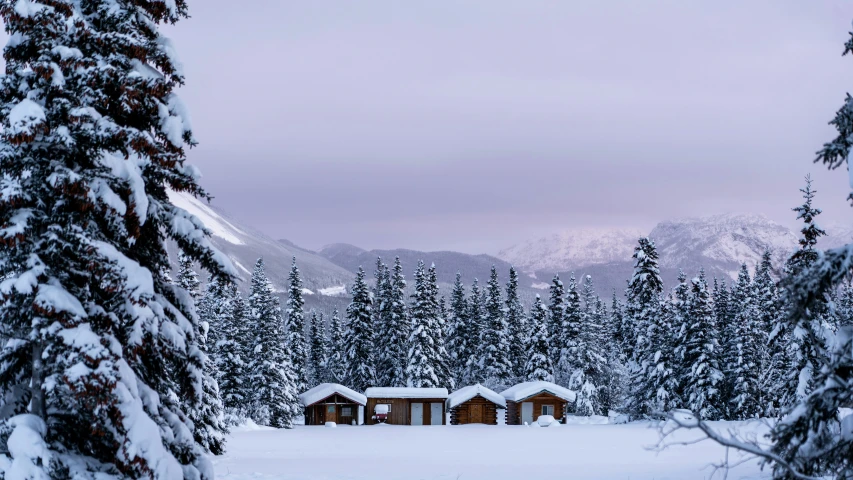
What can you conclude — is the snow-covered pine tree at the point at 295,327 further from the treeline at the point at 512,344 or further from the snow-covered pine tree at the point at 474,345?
the snow-covered pine tree at the point at 474,345

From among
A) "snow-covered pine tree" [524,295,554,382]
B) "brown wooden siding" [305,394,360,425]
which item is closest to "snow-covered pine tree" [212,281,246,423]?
"brown wooden siding" [305,394,360,425]

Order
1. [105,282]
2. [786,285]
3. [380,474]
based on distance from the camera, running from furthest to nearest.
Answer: [380,474], [105,282], [786,285]

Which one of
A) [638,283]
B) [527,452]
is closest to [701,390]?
[638,283]

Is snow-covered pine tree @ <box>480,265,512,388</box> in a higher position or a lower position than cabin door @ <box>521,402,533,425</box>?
higher

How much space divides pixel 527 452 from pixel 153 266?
2893cm

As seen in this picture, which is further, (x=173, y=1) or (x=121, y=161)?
(x=173, y=1)

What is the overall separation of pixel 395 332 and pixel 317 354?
1559cm

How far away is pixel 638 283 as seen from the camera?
66688 mm

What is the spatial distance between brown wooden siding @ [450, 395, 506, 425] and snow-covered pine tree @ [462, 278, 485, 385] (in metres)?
8.36

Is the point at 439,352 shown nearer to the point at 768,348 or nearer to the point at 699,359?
the point at 699,359

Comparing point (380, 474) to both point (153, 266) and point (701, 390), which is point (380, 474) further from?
point (701, 390)

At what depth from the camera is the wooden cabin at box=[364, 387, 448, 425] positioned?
67.0 metres

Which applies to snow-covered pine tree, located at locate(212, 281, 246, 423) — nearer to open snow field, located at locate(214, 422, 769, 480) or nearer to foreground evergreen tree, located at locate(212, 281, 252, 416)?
foreground evergreen tree, located at locate(212, 281, 252, 416)

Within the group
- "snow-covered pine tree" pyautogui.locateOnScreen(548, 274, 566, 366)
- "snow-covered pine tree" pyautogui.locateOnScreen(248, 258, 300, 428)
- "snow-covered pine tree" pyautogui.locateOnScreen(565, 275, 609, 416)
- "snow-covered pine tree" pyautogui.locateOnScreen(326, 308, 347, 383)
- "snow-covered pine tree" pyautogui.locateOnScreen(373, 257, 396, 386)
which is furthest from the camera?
"snow-covered pine tree" pyautogui.locateOnScreen(326, 308, 347, 383)
